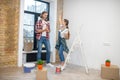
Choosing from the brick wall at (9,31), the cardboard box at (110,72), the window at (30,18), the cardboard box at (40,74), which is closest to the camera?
the cardboard box at (40,74)

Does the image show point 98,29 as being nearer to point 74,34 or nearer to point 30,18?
point 74,34

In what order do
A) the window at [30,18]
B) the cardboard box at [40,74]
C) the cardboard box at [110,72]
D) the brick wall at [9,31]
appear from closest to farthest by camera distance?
the cardboard box at [40,74]
the cardboard box at [110,72]
the brick wall at [9,31]
the window at [30,18]

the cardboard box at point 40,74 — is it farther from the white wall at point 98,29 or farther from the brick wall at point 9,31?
the white wall at point 98,29

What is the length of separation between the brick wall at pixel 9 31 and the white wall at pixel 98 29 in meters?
1.84

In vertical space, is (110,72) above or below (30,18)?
below

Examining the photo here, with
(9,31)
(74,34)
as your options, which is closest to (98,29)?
(74,34)

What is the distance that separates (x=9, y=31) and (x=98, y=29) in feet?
8.10

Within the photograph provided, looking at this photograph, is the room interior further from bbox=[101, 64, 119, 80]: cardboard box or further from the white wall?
bbox=[101, 64, 119, 80]: cardboard box

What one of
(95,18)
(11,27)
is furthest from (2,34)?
(95,18)

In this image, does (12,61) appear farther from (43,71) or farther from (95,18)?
(95,18)

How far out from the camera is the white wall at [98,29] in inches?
168

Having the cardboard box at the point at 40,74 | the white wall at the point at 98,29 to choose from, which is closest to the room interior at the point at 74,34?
the white wall at the point at 98,29

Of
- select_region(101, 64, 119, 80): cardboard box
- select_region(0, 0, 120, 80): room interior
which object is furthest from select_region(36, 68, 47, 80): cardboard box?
select_region(101, 64, 119, 80): cardboard box

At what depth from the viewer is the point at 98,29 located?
4523 millimetres
